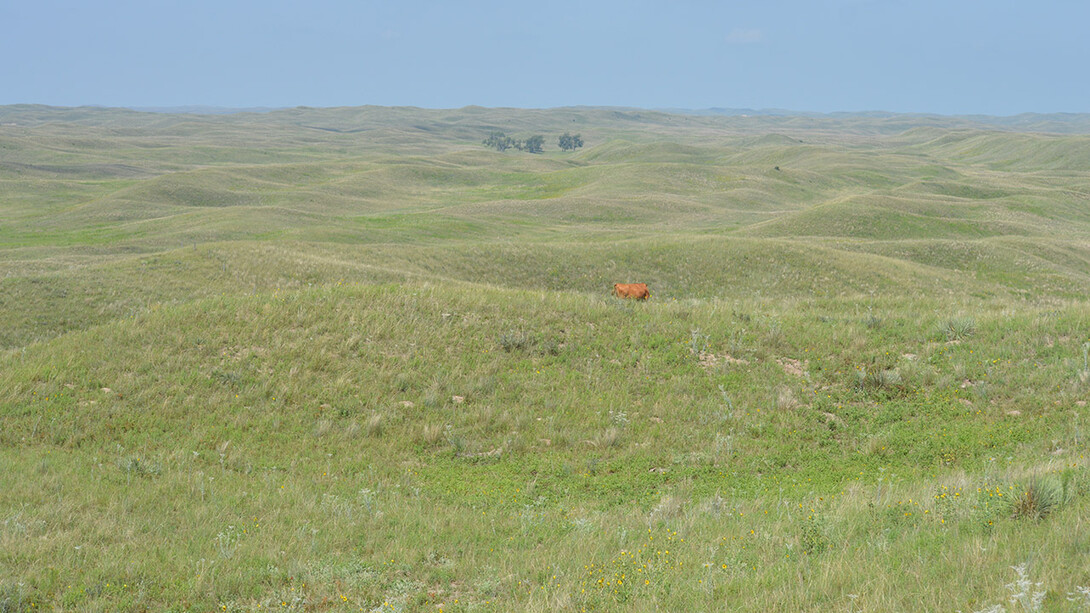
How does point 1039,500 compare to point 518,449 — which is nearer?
point 1039,500

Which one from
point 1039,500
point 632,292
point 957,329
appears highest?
point 1039,500

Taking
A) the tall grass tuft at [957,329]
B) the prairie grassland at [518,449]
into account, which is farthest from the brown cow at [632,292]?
A: the tall grass tuft at [957,329]

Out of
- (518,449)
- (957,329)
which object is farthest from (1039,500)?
(957,329)

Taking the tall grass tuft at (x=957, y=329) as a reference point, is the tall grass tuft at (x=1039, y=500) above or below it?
above

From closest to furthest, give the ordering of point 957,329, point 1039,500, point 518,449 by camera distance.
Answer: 1. point 1039,500
2. point 518,449
3. point 957,329

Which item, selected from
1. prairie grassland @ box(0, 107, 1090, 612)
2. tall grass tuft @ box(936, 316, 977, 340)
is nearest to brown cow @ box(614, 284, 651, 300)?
prairie grassland @ box(0, 107, 1090, 612)

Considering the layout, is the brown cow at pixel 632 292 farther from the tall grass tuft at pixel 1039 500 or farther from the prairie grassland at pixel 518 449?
the tall grass tuft at pixel 1039 500

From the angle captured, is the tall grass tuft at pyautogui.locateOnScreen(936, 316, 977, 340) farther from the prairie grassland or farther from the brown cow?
the brown cow

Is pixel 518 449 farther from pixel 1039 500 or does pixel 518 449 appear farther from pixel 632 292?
pixel 632 292

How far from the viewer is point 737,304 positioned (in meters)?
19.3

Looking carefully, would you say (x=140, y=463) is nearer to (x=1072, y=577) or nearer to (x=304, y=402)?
(x=304, y=402)

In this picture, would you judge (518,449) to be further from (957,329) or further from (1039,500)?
(957,329)

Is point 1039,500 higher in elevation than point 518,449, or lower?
higher

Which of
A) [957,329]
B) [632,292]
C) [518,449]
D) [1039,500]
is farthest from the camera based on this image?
[632,292]
